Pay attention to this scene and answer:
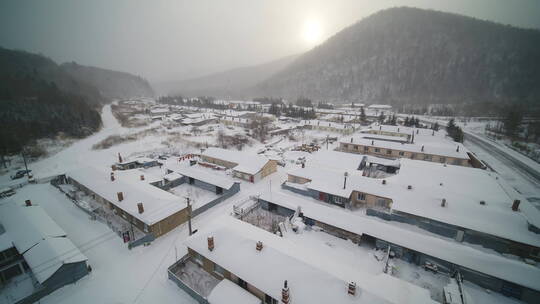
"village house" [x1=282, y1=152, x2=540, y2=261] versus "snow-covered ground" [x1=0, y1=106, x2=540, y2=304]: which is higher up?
"village house" [x1=282, y1=152, x2=540, y2=261]

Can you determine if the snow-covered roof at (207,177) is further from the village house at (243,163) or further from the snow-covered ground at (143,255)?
the village house at (243,163)

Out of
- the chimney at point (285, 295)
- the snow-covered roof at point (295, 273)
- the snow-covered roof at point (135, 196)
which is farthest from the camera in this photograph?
the snow-covered roof at point (135, 196)

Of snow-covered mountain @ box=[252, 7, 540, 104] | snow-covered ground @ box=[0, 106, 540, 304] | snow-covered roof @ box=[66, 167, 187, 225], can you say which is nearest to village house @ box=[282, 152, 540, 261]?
snow-covered ground @ box=[0, 106, 540, 304]

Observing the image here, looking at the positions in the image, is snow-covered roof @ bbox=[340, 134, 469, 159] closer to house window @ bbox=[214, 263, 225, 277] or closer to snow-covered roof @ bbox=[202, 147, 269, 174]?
snow-covered roof @ bbox=[202, 147, 269, 174]

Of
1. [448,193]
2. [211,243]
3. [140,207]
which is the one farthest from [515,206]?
[140,207]

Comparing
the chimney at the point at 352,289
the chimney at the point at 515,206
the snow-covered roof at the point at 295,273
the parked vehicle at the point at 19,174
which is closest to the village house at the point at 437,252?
the snow-covered roof at the point at 295,273

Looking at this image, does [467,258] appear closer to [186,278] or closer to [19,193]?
[186,278]

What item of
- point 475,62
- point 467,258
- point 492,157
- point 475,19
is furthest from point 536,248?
point 475,19
